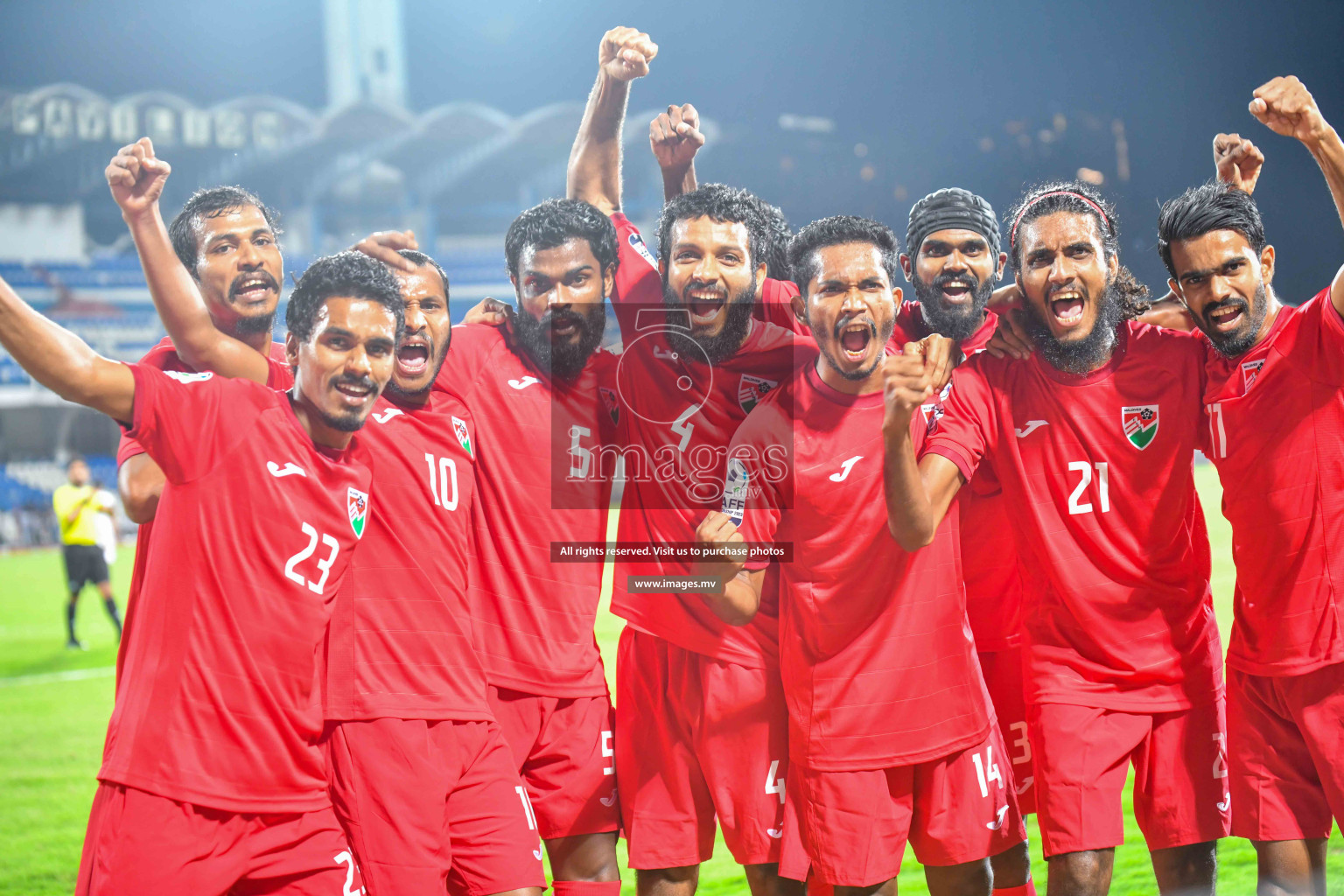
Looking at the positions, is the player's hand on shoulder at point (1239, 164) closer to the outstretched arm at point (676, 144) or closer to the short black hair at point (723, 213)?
the short black hair at point (723, 213)

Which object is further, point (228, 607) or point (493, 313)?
point (493, 313)

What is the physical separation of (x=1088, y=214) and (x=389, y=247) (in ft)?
6.99

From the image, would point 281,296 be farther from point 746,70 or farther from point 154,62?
point 154,62

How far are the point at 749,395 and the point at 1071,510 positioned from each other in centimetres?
101

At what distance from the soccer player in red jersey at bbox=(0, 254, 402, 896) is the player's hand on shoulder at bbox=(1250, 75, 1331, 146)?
99.2 inches

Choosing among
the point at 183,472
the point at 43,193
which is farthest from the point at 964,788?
the point at 43,193

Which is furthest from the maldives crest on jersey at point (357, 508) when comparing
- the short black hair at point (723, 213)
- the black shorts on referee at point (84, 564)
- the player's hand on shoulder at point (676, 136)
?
the black shorts on referee at point (84, 564)

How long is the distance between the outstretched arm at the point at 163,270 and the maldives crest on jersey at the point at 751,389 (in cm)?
149

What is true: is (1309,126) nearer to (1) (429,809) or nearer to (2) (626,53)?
(2) (626,53)

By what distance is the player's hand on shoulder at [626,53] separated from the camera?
11.2 feet

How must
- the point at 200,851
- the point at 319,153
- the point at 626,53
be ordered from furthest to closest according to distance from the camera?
the point at 319,153, the point at 626,53, the point at 200,851

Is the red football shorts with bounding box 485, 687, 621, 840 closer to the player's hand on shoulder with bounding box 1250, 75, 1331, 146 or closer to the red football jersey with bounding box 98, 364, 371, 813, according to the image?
the red football jersey with bounding box 98, 364, 371, 813

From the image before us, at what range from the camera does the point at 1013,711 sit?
3.40 meters

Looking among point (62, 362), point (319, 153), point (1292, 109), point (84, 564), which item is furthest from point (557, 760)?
point (319, 153)
